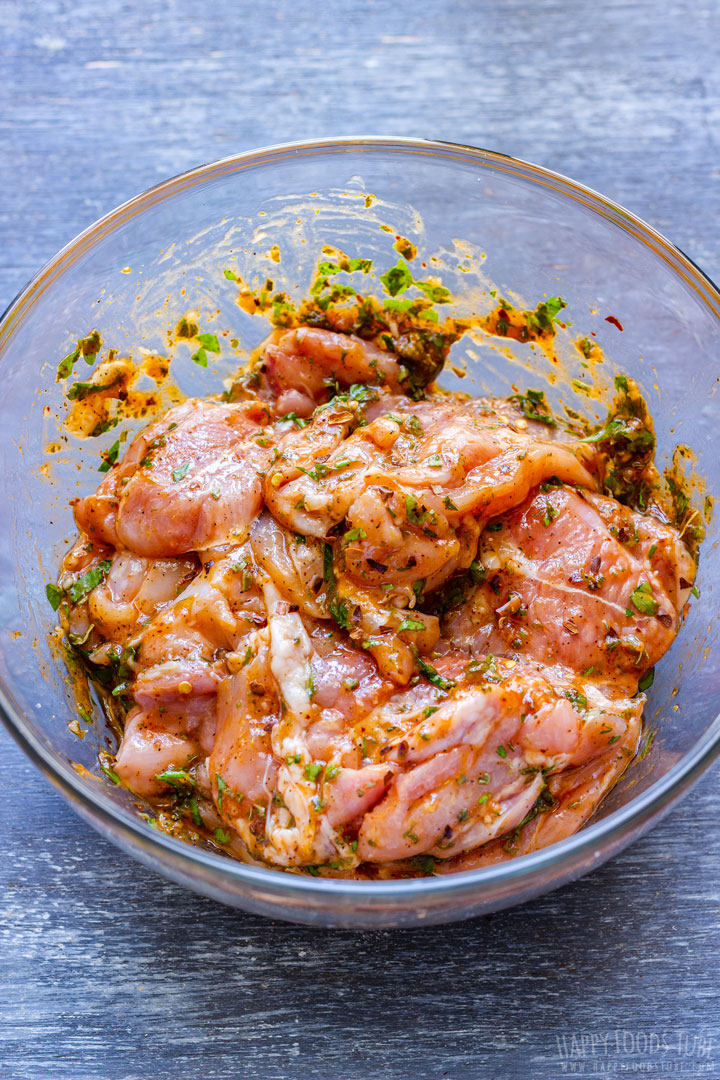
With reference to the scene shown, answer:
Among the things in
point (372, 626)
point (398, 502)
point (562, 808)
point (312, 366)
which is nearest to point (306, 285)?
point (312, 366)

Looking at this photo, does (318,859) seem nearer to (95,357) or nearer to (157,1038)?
(157,1038)

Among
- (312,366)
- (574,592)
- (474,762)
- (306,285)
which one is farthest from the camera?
(306,285)

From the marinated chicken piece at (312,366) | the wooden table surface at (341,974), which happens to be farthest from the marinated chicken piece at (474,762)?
the marinated chicken piece at (312,366)

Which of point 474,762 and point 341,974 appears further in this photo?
point 341,974

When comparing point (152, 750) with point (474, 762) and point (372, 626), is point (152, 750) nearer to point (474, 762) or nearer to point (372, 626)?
point (372, 626)

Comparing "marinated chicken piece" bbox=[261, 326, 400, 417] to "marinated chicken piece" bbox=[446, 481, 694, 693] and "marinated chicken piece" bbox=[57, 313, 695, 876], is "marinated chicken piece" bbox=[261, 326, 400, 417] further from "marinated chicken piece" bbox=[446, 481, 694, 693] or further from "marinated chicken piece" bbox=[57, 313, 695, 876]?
"marinated chicken piece" bbox=[446, 481, 694, 693]

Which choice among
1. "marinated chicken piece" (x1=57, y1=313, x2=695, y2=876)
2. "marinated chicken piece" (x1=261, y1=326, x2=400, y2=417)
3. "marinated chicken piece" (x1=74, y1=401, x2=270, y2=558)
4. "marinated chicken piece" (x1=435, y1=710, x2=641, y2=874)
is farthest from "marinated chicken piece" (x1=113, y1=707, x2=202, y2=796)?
"marinated chicken piece" (x1=261, y1=326, x2=400, y2=417)
